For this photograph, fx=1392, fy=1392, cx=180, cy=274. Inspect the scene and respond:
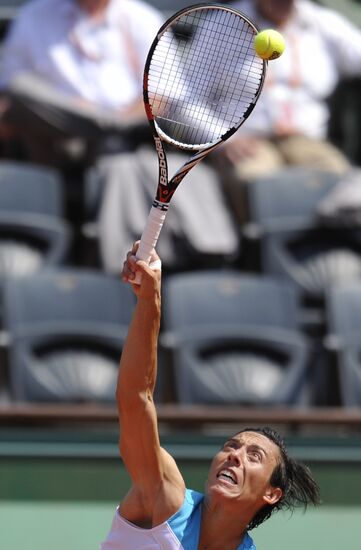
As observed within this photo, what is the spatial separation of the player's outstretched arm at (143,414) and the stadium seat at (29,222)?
277 centimetres

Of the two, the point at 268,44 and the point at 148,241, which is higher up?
the point at 268,44

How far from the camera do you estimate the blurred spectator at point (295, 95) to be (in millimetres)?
6121

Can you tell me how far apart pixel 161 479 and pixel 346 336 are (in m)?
2.55

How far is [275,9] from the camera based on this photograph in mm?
6309

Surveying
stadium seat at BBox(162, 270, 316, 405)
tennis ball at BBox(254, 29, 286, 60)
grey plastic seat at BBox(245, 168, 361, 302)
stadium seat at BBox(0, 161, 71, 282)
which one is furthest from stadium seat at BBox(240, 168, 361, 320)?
tennis ball at BBox(254, 29, 286, 60)

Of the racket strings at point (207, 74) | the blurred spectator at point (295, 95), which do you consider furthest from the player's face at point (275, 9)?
the racket strings at point (207, 74)

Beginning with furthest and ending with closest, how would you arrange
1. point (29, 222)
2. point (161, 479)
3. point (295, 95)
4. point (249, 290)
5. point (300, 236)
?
point (295, 95)
point (300, 236)
point (29, 222)
point (249, 290)
point (161, 479)

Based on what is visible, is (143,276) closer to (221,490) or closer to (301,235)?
(221,490)

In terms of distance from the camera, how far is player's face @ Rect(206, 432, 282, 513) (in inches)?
115

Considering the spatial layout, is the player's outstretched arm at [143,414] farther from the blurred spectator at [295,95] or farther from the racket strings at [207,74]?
the blurred spectator at [295,95]

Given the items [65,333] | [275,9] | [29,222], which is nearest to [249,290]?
[65,333]

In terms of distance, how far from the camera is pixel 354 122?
23.3ft

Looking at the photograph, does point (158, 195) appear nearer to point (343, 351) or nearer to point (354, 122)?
point (343, 351)

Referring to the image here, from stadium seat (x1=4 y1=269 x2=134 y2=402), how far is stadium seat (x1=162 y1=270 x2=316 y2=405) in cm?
23
